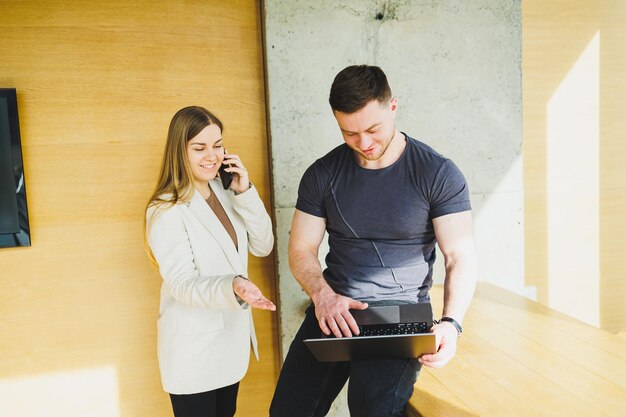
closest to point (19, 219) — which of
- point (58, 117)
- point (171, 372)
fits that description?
point (58, 117)

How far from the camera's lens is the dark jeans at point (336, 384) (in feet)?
6.32

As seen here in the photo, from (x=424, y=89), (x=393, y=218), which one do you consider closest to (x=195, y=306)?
(x=393, y=218)

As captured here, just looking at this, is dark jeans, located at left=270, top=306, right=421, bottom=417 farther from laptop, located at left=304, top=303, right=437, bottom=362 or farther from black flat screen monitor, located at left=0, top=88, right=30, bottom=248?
black flat screen monitor, located at left=0, top=88, right=30, bottom=248

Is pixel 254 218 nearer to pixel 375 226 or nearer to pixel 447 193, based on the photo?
pixel 375 226

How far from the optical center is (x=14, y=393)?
9.45ft

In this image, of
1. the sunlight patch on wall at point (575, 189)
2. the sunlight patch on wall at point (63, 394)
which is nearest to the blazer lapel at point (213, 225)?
the sunlight patch on wall at point (63, 394)

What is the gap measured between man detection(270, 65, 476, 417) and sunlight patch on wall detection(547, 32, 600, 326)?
1.69m

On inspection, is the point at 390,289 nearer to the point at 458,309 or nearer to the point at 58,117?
the point at 458,309

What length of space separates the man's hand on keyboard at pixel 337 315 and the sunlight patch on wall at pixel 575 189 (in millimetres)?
2135

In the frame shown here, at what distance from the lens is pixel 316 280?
225 centimetres

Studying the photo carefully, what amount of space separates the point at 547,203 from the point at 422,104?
1.16 meters

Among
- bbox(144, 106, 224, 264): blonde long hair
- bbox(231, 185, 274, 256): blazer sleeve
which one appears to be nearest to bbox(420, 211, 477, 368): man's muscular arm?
bbox(231, 185, 274, 256): blazer sleeve

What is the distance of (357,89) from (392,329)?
83 cm

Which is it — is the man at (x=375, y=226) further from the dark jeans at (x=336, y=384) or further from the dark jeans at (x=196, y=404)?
the dark jeans at (x=196, y=404)
